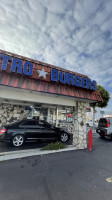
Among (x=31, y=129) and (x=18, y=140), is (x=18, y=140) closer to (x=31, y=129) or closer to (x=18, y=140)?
(x=18, y=140)

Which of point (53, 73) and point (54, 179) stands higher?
point (53, 73)

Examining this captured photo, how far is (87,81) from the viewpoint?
5027 mm

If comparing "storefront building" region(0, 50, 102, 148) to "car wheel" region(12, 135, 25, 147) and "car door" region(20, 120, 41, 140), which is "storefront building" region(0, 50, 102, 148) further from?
"car wheel" region(12, 135, 25, 147)

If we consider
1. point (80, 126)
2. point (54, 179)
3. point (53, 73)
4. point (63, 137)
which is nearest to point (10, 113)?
point (63, 137)

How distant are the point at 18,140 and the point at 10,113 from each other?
4.52 meters

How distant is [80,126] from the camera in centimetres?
546

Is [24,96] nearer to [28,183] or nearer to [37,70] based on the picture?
[37,70]

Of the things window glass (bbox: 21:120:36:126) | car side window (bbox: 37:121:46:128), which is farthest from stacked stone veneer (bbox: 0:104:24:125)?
car side window (bbox: 37:121:46:128)

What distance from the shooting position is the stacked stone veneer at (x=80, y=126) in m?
5.37

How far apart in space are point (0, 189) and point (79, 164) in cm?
279

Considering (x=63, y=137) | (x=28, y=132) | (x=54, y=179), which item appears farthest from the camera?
(x=63, y=137)

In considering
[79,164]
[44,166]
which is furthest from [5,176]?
[79,164]

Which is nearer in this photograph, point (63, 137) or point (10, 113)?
point (63, 137)

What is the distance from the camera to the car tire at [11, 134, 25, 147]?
5007 millimetres
